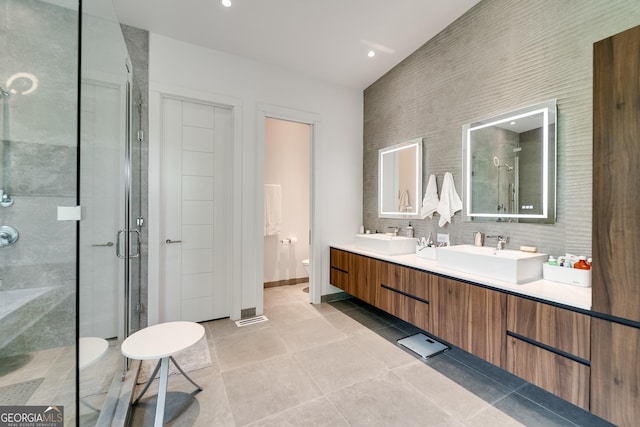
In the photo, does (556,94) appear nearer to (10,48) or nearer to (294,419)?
(294,419)

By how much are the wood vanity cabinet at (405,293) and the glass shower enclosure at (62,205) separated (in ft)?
7.15

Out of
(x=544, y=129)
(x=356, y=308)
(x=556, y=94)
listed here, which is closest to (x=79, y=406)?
(x=356, y=308)

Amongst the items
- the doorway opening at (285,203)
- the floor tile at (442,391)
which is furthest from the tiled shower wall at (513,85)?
the doorway opening at (285,203)

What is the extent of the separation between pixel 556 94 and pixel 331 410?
2632 mm

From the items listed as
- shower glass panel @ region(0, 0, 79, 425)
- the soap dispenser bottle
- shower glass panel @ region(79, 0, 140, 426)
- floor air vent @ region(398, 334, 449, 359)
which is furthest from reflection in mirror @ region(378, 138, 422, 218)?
shower glass panel @ region(0, 0, 79, 425)

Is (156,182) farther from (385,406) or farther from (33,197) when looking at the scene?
(385,406)

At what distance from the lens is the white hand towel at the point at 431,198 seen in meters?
2.69

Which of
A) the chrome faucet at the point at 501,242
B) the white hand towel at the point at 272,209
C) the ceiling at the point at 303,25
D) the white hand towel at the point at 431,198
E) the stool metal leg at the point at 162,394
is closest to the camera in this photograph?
the stool metal leg at the point at 162,394

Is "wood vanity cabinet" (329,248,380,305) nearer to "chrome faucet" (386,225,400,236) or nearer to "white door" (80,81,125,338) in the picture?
"chrome faucet" (386,225,400,236)

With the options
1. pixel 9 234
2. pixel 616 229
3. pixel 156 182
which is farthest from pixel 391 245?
pixel 9 234

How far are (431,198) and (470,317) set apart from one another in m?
1.29

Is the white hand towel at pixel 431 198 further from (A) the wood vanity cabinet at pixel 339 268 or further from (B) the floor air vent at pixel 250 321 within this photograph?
(B) the floor air vent at pixel 250 321

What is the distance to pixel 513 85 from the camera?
2047 millimetres

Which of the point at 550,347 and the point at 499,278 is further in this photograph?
the point at 499,278
